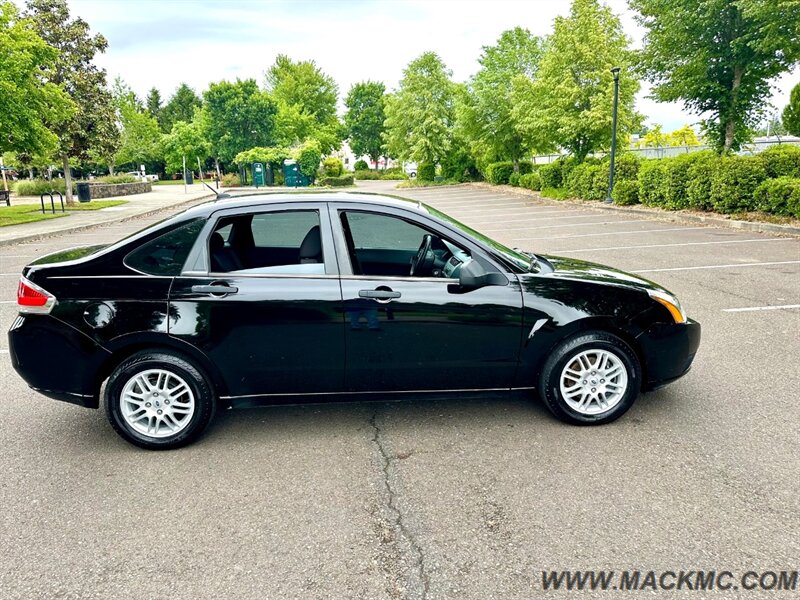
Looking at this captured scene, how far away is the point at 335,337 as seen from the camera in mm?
3924

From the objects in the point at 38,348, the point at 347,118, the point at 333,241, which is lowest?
the point at 38,348

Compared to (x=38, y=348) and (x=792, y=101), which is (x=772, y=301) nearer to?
(x=38, y=348)

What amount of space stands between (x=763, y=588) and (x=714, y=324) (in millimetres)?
4528

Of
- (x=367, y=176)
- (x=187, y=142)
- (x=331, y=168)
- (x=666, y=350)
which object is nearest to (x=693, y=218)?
(x=666, y=350)

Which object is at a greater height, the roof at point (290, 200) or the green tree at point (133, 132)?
the green tree at point (133, 132)

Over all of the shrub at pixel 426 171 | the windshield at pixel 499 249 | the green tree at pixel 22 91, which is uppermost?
the green tree at pixel 22 91

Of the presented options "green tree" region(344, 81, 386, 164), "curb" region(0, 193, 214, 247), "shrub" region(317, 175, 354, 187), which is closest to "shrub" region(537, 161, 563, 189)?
"curb" region(0, 193, 214, 247)

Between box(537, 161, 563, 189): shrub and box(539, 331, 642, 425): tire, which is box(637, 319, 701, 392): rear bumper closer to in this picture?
box(539, 331, 642, 425): tire

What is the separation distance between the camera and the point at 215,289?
3.90 meters

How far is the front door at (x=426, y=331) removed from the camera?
3922 mm

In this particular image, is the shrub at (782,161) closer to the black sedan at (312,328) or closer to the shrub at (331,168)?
the black sedan at (312,328)

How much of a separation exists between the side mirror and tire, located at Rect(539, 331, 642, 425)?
0.63m

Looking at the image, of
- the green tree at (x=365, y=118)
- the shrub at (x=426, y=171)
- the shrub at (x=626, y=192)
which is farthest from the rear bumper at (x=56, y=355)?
the green tree at (x=365, y=118)

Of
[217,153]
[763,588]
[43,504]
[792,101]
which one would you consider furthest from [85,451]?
[217,153]
